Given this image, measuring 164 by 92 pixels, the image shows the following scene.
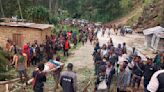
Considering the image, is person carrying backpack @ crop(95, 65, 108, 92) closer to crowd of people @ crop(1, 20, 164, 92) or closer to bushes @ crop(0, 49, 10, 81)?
crowd of people @ crop(1, 20, 164, 92)

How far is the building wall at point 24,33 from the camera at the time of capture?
26.8m

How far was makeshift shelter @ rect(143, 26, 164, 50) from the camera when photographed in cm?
3336

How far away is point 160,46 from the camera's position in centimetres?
3359

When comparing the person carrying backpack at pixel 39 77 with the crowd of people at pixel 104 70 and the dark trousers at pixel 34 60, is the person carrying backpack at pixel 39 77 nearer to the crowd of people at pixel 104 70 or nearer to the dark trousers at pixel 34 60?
the crowd of people at pixel 104 70

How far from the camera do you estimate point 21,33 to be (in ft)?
89.1

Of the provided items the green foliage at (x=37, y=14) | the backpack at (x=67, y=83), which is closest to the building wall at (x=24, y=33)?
the green foliage at (x=37, y=14)

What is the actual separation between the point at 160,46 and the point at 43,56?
591 inches

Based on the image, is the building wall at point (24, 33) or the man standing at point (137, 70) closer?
the man standing at point (137, 70)

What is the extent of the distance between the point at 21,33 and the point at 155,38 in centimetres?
1352

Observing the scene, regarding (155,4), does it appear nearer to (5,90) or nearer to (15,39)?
(15,39)

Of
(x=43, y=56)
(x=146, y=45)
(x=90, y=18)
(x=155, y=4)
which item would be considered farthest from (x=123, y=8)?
(x=43, y=56)

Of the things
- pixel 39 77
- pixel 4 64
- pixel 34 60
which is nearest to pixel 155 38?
pixel 34 60

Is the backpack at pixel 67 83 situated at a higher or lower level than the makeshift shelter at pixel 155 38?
higher

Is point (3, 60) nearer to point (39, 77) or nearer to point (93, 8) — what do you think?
point (39, 77)
